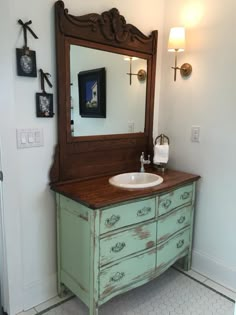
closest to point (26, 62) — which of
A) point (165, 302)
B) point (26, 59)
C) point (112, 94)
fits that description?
point (26, 59)

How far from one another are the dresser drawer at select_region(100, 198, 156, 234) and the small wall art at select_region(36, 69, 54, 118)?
74cm

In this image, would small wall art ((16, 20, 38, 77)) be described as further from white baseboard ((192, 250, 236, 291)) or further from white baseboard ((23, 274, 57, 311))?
white baseboard ((192, 250, 236, 291))

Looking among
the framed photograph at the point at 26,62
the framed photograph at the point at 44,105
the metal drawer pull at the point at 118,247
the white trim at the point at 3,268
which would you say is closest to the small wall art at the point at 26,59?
the framed photograph at the point at 26,62

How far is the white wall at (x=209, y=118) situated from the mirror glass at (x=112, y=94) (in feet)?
0.99

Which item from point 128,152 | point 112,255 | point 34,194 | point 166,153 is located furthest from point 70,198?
point 166,153

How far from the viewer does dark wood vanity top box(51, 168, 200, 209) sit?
5.00 ft

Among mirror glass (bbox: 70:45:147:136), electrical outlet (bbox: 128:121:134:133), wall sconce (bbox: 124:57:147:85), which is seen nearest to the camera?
mirror glass (bbox: 70:45:147:136)

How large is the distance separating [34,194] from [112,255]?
0.65m

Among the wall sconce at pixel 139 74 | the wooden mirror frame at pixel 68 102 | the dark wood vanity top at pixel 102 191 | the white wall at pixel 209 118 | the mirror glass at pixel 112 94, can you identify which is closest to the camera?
the dark wood vanity top at pixel 102 191

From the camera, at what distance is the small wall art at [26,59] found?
155cm

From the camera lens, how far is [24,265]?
1.77 meters

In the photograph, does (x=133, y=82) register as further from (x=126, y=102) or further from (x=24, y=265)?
(x=24, y=265)

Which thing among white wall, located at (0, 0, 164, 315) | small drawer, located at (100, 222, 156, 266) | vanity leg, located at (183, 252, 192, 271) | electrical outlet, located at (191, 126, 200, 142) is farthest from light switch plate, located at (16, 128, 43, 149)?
vanity leg, located at (183, 252, 192, 271)

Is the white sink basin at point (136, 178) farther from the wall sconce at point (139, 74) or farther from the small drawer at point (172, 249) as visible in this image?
the wall sconce at point (139, 74)
